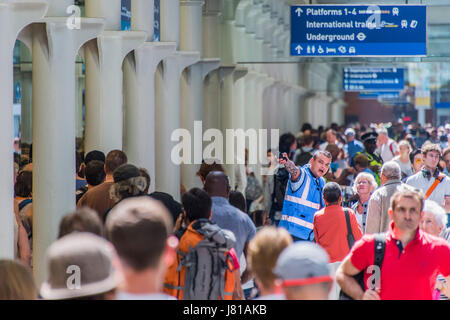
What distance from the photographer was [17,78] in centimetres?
2247

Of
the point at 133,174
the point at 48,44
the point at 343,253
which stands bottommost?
the point at 343,253

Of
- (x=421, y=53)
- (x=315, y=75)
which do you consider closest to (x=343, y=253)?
(x=421, y=53)

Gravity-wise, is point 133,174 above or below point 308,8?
below

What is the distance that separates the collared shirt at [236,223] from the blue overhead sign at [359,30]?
492 inches

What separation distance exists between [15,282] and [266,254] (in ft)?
3.71

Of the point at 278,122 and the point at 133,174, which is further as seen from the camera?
the point at 278,122

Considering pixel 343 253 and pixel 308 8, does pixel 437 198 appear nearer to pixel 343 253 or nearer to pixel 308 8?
pixel 343 253

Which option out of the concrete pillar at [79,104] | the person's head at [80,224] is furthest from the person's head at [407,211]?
the concrete pillar at [79,104]

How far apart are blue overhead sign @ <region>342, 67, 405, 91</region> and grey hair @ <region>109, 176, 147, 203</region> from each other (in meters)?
35.0

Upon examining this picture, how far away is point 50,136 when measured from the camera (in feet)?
33.2

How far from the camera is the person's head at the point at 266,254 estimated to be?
15.1 feet

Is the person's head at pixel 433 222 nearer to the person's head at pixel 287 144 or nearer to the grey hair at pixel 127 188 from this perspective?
the grey hair at pixel 127 188

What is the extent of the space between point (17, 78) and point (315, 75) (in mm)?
20240
